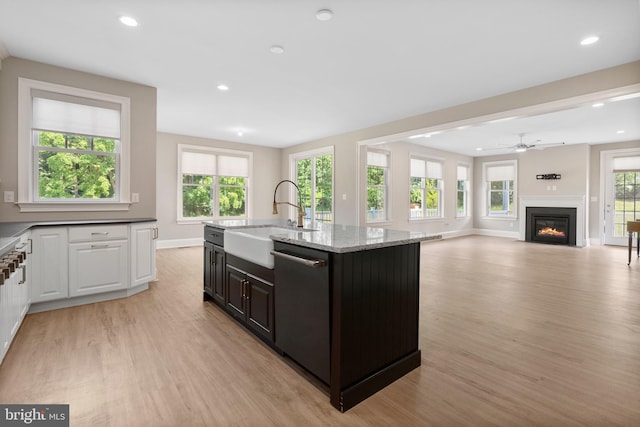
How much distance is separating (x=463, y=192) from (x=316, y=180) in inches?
211

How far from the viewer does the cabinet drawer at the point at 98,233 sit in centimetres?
324

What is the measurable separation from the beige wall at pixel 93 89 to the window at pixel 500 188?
9.93 metres

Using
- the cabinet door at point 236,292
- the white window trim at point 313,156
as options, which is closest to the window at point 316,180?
the white window trim at point 313,156

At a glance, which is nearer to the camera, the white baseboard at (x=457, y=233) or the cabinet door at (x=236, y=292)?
→ the cabinet door at (x=236, y=292)

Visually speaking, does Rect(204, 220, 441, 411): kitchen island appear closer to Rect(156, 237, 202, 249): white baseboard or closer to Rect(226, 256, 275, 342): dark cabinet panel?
Rect(226, 256, 275, 342): dark cabinet panel

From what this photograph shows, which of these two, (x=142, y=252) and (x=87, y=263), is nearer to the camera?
(x=87, y=263)

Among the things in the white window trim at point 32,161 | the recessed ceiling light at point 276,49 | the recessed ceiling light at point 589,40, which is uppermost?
the recessed ceiling light at point 276,49

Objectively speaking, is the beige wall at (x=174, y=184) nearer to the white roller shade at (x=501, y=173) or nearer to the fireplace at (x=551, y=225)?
the white roller shade at (x=501, y=173)

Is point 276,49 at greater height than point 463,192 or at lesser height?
greater

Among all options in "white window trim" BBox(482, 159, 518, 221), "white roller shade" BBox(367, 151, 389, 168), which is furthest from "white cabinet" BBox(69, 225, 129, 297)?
"white window trim" BBox(482, 159, 518, 221)

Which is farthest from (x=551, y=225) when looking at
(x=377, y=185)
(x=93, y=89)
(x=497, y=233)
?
(x=93, y=89)

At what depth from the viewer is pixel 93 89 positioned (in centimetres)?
379

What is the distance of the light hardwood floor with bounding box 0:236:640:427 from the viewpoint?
1.65 meters

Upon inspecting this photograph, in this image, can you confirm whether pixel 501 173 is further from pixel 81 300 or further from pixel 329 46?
pixel 81 300
